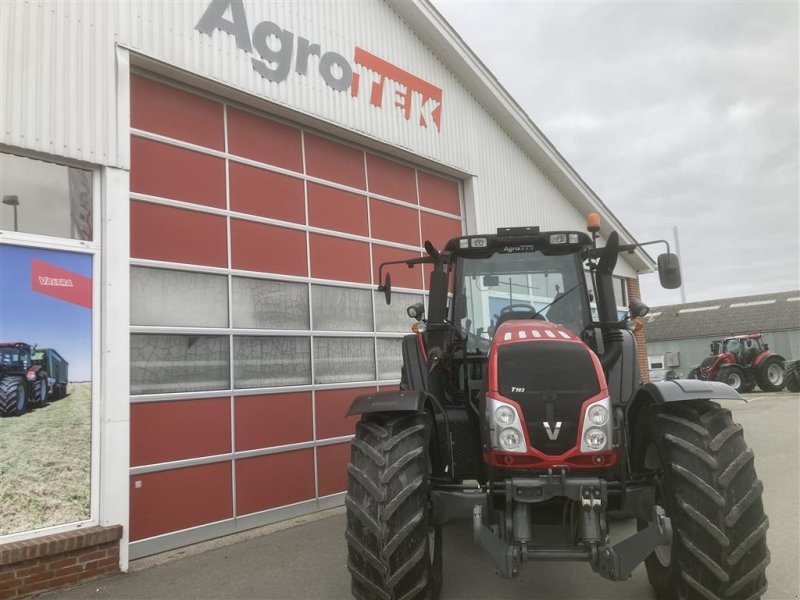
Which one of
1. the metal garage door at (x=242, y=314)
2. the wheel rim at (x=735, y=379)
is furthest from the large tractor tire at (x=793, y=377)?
the metal garage door at (x=242, y=314)

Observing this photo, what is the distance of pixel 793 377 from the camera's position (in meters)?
22.6

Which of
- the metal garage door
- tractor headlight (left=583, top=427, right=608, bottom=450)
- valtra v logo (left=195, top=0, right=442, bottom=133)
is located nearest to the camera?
tractor headlight (left=583, top=427, right=608, bottom=450)

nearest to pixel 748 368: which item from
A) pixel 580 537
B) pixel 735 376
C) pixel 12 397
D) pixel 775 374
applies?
pixel 735 376

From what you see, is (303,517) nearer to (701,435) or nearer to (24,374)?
(24,374)

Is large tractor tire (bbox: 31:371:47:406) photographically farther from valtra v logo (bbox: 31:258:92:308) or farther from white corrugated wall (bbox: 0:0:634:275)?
white corrugated wall (bbox: 0:0:634:275)

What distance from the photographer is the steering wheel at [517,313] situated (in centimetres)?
458

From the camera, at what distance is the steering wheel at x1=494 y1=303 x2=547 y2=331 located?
15.0 ft

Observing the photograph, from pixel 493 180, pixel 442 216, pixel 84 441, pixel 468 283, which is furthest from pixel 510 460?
pixel 493 180

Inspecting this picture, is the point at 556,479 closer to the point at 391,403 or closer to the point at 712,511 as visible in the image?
the point at 712,511

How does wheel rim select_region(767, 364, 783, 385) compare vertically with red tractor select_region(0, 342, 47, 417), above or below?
below

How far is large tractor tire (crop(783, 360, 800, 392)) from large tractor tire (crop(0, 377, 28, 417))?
25.2m

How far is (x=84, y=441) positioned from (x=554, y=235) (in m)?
4.34

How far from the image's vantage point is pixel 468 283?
4824mm

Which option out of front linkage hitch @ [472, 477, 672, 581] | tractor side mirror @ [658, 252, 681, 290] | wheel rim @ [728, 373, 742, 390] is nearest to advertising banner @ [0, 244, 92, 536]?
front linkage hitch @ [472, 477, 672, 581]
